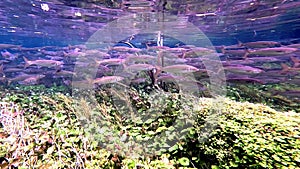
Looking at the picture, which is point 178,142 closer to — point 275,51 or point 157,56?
point 157,56

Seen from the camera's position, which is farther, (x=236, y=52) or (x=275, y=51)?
(x=236, y=52)

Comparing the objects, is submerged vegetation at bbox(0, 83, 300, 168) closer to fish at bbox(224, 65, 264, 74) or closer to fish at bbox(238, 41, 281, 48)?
fish at bbox(224, 65, 264, 74)

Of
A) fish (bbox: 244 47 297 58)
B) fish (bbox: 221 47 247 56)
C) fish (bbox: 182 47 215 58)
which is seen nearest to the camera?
fish (bbox: 244 47 297 58)

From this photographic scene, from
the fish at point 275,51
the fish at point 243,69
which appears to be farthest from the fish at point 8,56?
the fish at point 275,51

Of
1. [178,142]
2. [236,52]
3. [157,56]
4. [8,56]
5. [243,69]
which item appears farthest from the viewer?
[8,56]

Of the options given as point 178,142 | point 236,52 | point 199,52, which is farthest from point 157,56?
point 178,142

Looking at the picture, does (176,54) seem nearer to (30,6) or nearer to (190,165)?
(190,165)

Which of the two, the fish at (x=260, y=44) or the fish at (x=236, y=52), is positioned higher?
the fish at (x=260, y=44)

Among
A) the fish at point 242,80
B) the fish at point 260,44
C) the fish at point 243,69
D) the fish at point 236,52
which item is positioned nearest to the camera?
the fish at point 242,80

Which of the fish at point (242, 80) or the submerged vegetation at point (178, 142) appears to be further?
the fish at point (242, 80)

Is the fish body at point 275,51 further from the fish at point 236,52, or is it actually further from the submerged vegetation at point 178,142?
the submerged vegetation at point 178,142

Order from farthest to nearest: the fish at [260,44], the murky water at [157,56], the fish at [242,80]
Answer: the fish at [260,44]
the murky water at [157,56]
the fish at [242,80]

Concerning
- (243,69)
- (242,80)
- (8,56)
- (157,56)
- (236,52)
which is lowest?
(242,80)

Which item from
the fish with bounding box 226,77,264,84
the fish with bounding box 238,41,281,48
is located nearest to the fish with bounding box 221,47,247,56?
the fish with bounding box 238,41,281,48
